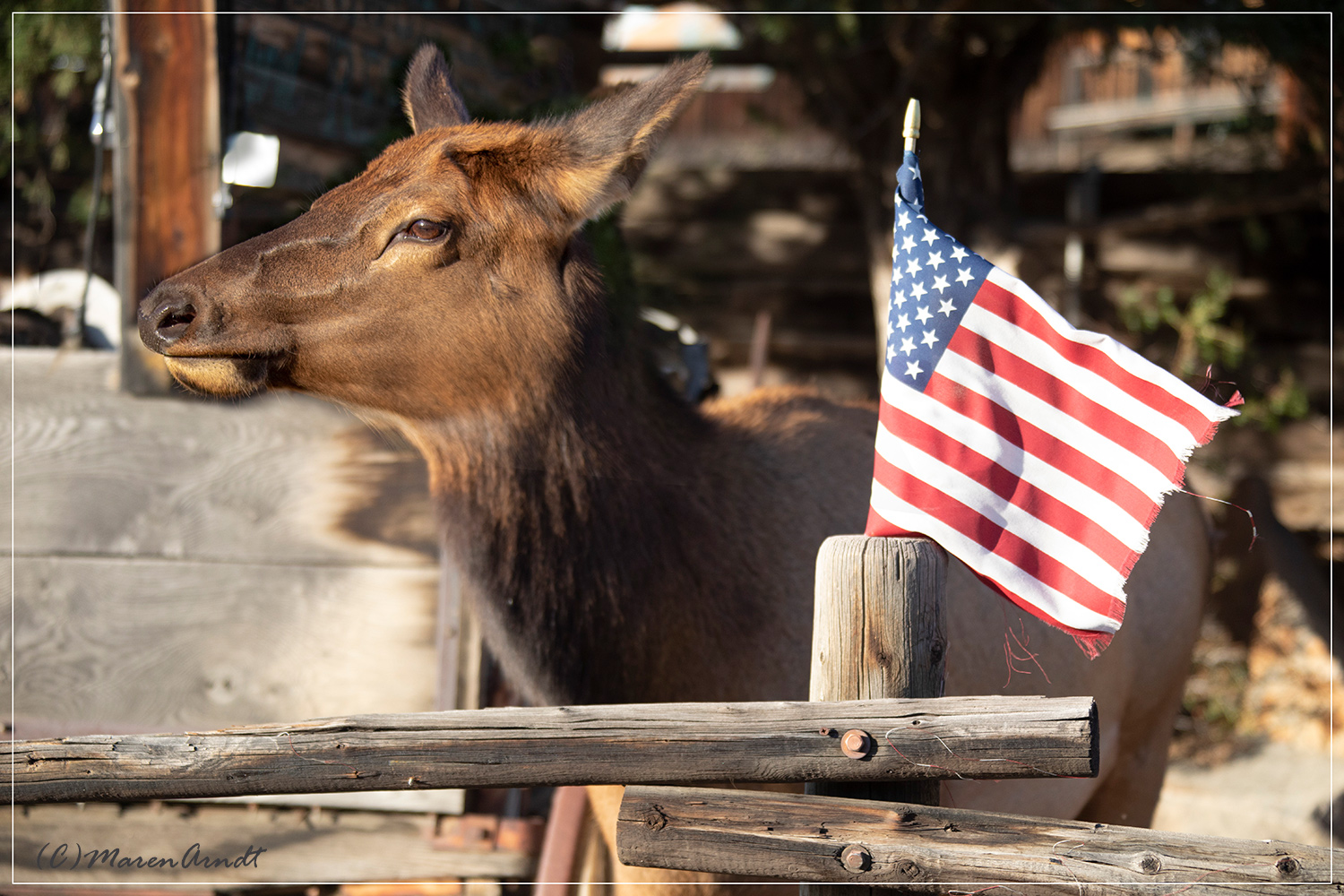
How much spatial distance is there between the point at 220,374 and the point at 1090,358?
2.08 meters

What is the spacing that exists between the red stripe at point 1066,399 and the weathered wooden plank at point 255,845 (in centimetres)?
277

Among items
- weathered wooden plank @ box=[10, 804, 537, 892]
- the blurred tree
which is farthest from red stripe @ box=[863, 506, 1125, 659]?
the blurred tree

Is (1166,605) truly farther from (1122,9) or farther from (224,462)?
(224,462)

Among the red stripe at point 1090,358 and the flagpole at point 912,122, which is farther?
the flagpole at point 912,122

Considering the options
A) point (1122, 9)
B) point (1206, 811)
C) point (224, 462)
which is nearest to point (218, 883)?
point (224, 462)

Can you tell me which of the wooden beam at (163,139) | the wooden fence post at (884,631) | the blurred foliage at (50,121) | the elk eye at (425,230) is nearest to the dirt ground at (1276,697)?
the wooden fence post at (884,631)

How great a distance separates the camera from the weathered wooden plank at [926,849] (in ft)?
6.22

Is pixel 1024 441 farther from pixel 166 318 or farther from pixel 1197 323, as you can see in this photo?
pixel 1197 323

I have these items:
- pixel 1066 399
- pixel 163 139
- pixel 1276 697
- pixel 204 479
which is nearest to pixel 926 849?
pixel 1066 399

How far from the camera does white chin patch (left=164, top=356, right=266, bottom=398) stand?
255 centimetres

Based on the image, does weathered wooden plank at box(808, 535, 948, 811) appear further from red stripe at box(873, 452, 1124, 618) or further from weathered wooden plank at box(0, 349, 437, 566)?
weathered wooden plank at box(0, 349, 437, 566)

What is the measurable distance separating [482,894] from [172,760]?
6.98ft

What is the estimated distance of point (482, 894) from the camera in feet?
13.2

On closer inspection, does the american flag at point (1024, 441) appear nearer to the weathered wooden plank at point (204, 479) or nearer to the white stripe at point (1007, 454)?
the white stripe at point (1007, 454)
